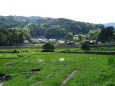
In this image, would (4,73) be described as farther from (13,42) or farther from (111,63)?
(13,42)

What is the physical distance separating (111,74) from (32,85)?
9.95 metres

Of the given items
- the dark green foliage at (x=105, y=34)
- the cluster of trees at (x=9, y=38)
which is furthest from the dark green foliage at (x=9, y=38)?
the dark green foliage at (x=105, y=34)

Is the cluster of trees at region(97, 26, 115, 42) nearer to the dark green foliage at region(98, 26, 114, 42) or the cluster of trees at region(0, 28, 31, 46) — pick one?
the dark green foliage at region(98, 26, 114, 42)

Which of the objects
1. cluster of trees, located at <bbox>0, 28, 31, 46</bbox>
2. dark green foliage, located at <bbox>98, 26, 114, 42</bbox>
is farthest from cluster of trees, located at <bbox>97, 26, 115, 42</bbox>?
cluster of trees, located at <bbox>0, 28, 31, 46</bbox>

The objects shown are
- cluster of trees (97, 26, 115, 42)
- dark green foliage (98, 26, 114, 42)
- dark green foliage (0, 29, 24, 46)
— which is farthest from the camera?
dark green foliage (98, 26, 114, 42)

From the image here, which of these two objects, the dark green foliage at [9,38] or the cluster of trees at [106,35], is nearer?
the dark green foliage at [9,38]

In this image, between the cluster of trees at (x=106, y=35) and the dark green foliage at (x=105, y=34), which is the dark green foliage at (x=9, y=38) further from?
the cluster of trees at (x=106, y=35)

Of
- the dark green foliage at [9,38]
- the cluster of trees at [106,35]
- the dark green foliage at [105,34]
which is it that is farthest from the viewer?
the dark green foliage at [105,34]

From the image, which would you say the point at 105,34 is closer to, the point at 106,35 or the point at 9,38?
the point at 106,35

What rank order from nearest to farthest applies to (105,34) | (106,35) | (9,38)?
(9,38) < (106,35) < (105,34)

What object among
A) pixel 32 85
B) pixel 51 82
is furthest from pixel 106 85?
pixel 32 85

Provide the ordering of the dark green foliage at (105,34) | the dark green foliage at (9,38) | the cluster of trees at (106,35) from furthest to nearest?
the dark green foliage at (105,34)
the cluster of trees at (106,35)
the dark green foliage at (9,38)

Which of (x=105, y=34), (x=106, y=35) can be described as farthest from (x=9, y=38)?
(x=106, y=35)

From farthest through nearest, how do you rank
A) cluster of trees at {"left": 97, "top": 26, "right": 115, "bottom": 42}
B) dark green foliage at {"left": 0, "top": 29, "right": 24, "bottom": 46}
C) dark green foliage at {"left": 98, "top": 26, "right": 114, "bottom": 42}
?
dark green foliage at {"left": 98, "top": 26, "right": 114, "bottom": 42} → cluster of trees at {"left": 97, "top": 26, "right": 115, "bottom": 42} → dark green foliage at {"left": 0, "top": 29, "right": 24, "bottom": 46}
